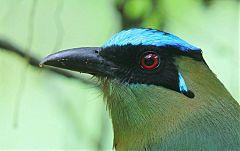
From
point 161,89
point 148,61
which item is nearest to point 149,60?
point 148,61

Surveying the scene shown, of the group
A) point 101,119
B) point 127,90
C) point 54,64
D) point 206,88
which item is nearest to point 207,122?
point 206,88

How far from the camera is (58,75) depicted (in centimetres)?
457

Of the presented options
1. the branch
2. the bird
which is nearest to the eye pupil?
the bird

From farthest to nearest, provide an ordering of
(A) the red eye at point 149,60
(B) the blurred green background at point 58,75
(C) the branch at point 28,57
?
(B) the blurred green background at point 58,75 < (C) the branch at point 28,57 < (A) the red eye at point 149,60

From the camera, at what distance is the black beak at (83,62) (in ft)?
8.84

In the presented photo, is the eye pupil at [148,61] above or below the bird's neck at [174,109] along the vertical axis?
above

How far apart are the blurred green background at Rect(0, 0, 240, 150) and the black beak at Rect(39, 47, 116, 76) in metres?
1.86

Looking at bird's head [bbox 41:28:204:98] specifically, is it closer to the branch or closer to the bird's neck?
the bird's neck

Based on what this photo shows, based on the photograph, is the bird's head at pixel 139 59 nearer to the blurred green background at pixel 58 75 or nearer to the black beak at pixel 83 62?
the black beak at pixel 83 62

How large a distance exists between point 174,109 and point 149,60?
0.19 m

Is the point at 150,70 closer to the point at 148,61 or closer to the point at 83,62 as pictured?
the point at 148,61

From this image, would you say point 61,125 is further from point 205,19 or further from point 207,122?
point 207,122

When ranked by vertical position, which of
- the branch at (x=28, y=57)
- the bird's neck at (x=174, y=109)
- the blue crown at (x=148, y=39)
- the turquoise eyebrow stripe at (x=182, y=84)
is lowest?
the bird's neck at (x=174, y=109)

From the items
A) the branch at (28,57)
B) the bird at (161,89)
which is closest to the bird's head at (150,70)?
the bird at (161,89)
